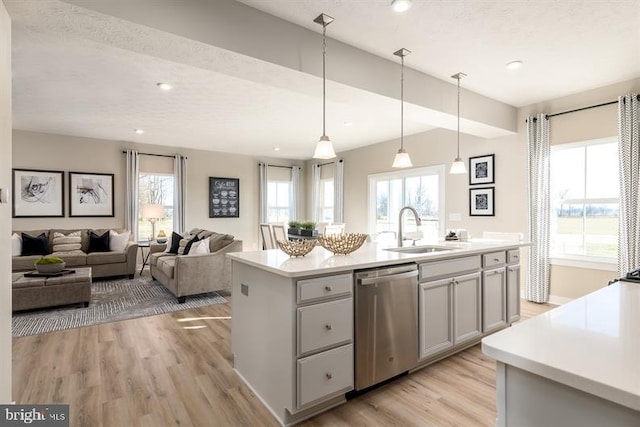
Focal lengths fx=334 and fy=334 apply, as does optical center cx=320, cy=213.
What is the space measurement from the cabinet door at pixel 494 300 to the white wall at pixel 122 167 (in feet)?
20.2

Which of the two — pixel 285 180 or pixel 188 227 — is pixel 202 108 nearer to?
pixel 188 227

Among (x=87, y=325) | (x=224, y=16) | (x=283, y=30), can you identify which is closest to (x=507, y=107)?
(x=283, y=30)

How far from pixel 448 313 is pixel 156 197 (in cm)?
646

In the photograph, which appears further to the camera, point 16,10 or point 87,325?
point 87,325

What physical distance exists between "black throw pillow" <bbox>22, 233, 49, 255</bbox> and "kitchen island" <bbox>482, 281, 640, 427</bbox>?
660 cm

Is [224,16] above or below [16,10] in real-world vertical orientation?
above

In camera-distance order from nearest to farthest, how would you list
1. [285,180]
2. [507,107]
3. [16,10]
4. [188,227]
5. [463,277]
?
[16,10] < [463,277] < [507,107] < [188,227] < [285,180]

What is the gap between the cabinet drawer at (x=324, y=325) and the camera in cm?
191

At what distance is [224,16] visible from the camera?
228 centimetres

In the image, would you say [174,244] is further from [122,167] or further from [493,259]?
[493,259]

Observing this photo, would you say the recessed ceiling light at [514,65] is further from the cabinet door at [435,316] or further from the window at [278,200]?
the window at [278,200]

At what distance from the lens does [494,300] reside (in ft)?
10.3

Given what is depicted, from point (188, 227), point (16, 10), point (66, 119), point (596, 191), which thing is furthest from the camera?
point (188, 227)

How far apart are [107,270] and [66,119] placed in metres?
2.46
